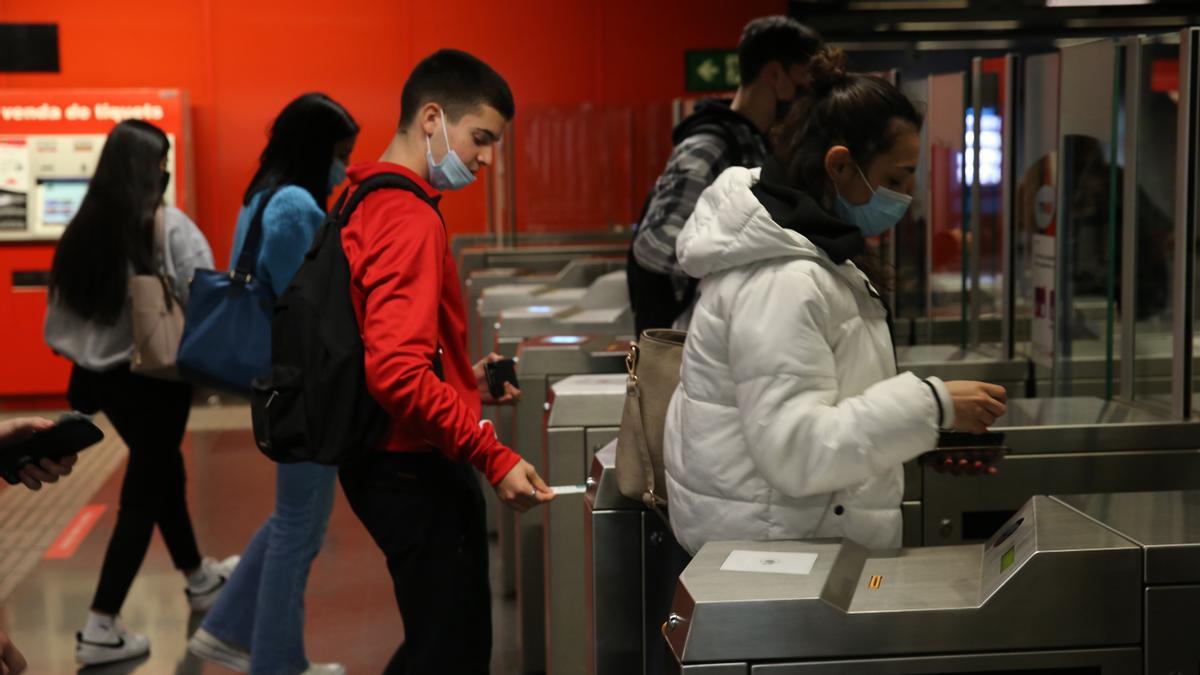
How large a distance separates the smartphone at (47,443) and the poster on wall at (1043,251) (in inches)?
91.3

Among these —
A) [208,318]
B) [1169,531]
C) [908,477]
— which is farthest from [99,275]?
[1169,531]

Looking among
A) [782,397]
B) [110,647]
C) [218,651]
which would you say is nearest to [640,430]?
[782,397]

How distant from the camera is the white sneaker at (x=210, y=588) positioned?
4516mm

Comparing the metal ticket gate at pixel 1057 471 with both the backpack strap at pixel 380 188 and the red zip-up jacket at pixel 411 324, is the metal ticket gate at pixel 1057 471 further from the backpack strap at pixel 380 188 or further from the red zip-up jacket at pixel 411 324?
the backpack strap at pixel 380 188

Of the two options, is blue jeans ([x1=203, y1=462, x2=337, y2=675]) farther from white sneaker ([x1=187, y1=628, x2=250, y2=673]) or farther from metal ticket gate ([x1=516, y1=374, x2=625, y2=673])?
metal ticket gate ([x1=516, y1=374, x2=625, y2=673])

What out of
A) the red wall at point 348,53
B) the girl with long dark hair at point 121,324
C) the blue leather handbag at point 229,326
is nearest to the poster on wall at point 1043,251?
the blue leather handbag at point 229,326

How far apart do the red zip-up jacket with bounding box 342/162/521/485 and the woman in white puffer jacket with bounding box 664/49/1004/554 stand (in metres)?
0.37

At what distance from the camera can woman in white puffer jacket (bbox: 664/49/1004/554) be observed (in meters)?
1.82

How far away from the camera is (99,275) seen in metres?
3.97

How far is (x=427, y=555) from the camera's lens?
2365mm

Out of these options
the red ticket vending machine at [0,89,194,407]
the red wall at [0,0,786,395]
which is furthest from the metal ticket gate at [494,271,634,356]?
the red ticket vending machine at [0,89,194,407]

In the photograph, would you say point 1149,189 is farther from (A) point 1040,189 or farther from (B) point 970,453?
(B) point 970,453

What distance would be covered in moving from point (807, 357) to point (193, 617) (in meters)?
3.16

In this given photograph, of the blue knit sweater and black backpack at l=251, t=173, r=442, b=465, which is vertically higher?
the blue knit sweater
